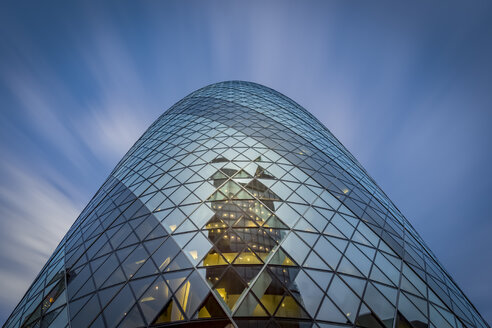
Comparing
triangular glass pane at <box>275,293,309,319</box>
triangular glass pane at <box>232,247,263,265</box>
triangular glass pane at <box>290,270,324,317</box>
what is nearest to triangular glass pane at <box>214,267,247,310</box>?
triangular glass pane at <box>232,247,263,265</box>

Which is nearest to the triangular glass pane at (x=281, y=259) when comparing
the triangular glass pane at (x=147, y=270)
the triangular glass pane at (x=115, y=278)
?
the triangular glass pane at (x=147, y=270)

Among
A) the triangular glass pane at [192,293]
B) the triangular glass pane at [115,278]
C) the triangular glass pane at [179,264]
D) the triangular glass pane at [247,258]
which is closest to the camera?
the triangular glass pane at [192,293]

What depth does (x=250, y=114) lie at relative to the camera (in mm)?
23734

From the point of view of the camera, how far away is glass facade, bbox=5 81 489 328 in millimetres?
8141

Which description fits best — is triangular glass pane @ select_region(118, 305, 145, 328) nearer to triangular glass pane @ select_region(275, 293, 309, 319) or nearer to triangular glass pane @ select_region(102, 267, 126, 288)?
triangular glass pane @ select_region(102, 267, 126, 288)

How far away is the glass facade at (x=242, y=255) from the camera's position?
8.14m

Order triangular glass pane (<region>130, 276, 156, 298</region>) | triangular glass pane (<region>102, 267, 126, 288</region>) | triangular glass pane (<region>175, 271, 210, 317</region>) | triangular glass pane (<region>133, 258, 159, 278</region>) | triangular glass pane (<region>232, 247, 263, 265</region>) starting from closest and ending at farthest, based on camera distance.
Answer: triangular glass pane (<region>175, 271, 210, 317</region>) → triangular glass pane (<region>130, 276, 156, 298</region>) → triangular glass pane (<region>232, 247, 263, 265</region>) → triangular glass pane (<region>133, 258, 159, 278</region>) → triangular glass pane (<region>102, 267, 126, 288</region>)

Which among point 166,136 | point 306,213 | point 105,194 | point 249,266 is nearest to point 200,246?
point 249,266

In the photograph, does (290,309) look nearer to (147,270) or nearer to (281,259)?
(281,259)

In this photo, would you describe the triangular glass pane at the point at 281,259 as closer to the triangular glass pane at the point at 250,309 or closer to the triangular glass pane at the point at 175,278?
the triangular glass pane at the point at 250,309

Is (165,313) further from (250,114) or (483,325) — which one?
(250,114)

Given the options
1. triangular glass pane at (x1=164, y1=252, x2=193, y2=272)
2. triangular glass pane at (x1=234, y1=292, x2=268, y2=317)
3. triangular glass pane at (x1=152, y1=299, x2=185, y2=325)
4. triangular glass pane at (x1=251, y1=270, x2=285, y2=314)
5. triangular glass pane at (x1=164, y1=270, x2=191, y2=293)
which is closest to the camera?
triangular glass pane at (x1=234, y1=292, x2=268, y2=317)

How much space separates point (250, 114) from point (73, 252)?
725 inches

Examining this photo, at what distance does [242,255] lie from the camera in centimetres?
934
